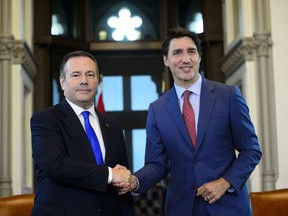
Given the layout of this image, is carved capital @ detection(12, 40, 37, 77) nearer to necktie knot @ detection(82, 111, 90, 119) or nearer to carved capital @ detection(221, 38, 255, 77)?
carved capital @ detection(221, 38, 255, 77)

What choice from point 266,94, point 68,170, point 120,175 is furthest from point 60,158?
point 266,94

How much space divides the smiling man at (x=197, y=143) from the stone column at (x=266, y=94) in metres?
2.44

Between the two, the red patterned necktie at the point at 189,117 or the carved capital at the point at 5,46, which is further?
the carved capital at the point at 5,46

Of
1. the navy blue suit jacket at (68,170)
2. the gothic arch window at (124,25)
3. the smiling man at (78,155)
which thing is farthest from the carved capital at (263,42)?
the navy blue suit jacket at (68,170)

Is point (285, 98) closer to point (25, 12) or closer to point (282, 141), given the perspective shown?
point (282, 141)

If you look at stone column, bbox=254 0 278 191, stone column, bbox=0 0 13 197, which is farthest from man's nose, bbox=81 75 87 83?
stone column, bbox=254 0 278 191

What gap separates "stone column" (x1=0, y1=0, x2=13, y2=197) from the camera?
4928 millimetres

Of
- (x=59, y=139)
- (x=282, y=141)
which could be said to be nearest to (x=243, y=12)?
(x=282, y=141)

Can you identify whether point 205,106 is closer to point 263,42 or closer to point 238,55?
point 263,42

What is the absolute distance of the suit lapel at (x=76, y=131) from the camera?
2615 millimetres

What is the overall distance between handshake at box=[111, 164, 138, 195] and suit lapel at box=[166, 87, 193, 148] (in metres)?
0.33

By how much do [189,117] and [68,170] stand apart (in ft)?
2.10

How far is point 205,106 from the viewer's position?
263 cm

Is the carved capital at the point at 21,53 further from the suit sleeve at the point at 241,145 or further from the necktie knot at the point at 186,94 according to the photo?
the suit sleeve at the point at 241,145
